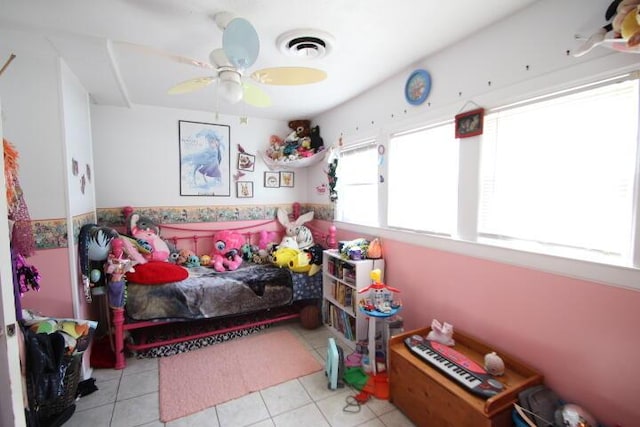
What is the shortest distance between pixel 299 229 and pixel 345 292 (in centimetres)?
115

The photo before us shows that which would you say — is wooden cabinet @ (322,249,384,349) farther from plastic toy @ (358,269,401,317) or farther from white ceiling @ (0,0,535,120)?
white ceiling @ (0,0,535,120)

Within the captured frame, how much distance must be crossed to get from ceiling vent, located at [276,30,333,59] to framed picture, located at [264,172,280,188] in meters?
2.06

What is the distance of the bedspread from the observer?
2.52 metres

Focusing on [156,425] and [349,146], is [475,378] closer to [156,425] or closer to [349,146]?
[156,425]

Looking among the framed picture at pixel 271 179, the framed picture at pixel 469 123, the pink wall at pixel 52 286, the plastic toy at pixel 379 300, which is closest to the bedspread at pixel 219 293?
the pink wall at pixel 52 286

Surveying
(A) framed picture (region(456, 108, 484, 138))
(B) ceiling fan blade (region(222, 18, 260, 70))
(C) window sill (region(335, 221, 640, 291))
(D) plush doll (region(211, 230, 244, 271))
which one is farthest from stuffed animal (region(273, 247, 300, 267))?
(B) ceiling fan blade (region(222, 18, 260, 70))

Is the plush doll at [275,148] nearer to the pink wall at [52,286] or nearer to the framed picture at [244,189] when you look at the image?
the framed picture at [244,189]

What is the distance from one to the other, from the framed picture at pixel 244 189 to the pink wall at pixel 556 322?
2.52m

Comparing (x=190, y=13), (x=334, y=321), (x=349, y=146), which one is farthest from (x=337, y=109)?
(x=334, y=321)

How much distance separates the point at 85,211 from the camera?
258cm

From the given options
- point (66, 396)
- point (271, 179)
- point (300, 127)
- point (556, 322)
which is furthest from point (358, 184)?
point (66, 396)

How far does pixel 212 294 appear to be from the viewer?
270cm

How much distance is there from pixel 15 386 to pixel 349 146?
2.90 meters

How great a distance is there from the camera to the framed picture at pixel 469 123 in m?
1.83
